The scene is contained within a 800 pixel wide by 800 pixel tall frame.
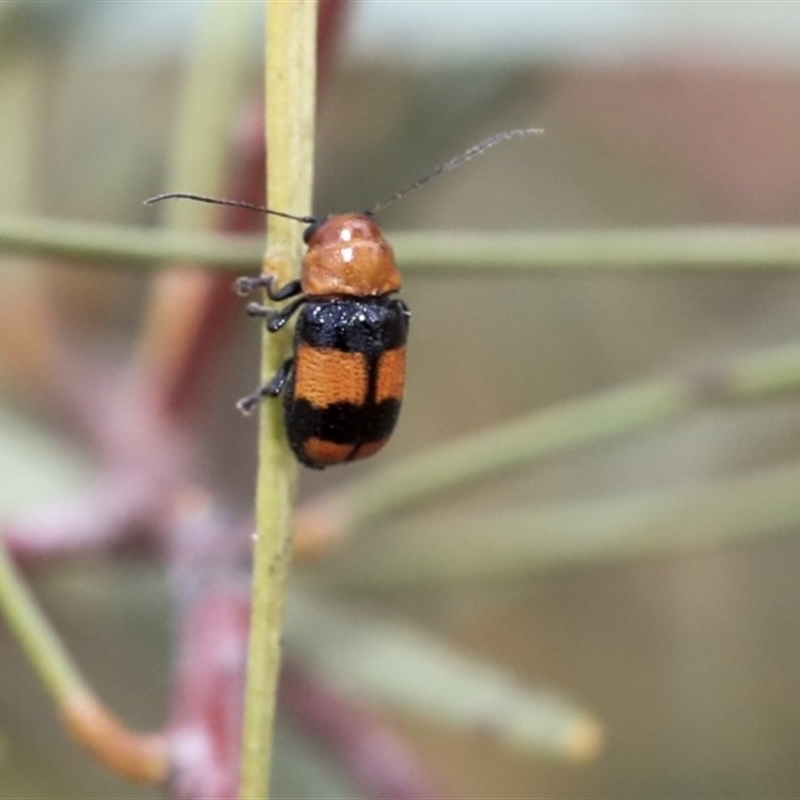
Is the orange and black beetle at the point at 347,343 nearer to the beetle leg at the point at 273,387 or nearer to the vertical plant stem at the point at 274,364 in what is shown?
the beetle leg at the point at 273,387

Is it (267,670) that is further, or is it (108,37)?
(108,37)

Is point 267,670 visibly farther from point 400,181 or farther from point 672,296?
point 672,296

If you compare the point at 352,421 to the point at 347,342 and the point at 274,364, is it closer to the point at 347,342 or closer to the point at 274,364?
the point at 347,342

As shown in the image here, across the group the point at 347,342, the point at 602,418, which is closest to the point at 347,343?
the point at 347,342

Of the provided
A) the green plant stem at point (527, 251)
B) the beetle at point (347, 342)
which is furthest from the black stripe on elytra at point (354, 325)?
the green plant stem at point (527, 251)

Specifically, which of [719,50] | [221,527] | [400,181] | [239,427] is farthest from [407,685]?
[719,50]

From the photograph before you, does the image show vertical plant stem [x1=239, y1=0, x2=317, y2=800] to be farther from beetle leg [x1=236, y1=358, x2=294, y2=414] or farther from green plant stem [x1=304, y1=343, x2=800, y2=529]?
green plant stem [x1=304, y1=343, x2=800, y2=529]
